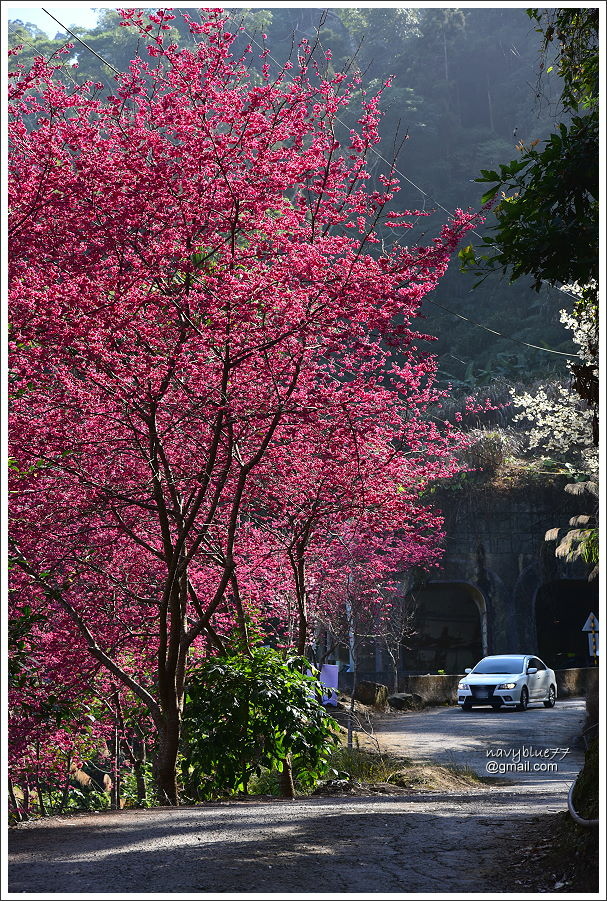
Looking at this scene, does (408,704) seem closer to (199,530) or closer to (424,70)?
(199,530)

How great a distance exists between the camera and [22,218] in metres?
5.91

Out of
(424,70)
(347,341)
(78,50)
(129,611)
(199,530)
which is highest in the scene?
(78,50)

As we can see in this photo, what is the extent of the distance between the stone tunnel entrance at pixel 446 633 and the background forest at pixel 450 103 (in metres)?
8.83

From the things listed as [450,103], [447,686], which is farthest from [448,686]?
[450,103]

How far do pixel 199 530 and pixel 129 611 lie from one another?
74.2 inches

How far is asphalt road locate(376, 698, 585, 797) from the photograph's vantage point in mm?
12883

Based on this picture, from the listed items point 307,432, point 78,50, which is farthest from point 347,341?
point 78,50

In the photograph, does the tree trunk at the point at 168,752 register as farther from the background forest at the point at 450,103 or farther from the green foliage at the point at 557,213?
the background forest at the point at 450,103

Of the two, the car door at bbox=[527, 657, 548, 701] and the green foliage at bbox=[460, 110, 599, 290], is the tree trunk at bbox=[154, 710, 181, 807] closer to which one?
the green foliage at bbox=[460, 110, 599, 290]

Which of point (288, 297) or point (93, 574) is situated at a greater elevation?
point (288, 297)

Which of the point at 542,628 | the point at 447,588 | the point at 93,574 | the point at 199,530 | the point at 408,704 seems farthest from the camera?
the point at 447,588

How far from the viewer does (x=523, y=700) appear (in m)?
18.4

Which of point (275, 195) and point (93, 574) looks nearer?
point (275, 195)

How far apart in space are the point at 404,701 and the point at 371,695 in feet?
3.26
